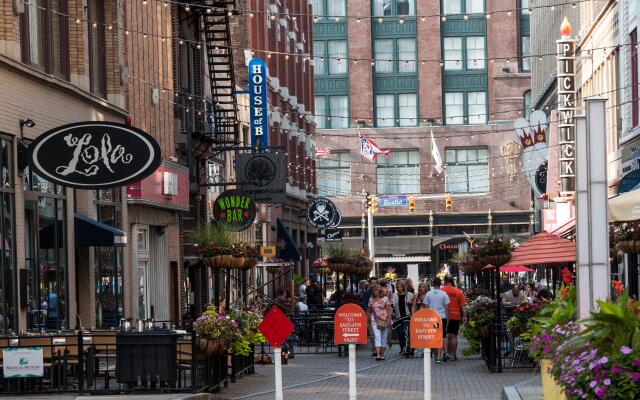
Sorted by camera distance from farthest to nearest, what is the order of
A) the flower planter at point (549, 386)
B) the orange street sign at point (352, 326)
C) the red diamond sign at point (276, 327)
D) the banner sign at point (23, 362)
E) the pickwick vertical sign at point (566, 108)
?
the pickwick vertical sign at point (566, 108), the orange street sign at point (352, 326), the banner sign at point (23, 362), the red diamond sign at point (276, 327), the flower planter at point (549, 386)

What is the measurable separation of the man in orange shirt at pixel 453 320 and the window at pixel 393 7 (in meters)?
65.1

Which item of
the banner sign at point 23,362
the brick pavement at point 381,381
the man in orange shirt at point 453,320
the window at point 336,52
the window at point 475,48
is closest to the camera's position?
the banner sign at point 23,362

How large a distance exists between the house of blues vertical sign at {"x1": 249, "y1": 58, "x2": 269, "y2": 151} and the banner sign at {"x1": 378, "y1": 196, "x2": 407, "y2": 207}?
46354 millimetres

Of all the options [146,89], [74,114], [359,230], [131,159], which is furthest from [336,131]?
[131,159]

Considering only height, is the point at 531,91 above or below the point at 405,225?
above

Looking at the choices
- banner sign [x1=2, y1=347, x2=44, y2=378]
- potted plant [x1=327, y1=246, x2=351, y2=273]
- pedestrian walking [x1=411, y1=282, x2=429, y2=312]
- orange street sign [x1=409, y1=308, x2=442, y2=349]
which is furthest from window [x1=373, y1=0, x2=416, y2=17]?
orange street sign [x1=409, y1=308, x2=442, y2=349]

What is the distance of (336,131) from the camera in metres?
94.5

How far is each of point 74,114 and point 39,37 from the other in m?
2.21

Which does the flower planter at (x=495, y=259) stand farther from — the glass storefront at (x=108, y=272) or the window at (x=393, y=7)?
the window at (x=393, y=7)

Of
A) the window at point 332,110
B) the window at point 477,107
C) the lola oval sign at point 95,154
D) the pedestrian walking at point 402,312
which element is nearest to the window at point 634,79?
the pedestrian walking at point 402,312

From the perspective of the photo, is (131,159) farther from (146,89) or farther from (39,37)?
(146,89)

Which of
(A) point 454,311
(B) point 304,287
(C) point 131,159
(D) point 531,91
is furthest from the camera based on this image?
(D) point 531,91

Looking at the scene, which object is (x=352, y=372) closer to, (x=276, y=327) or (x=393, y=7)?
(x=276, y=327)

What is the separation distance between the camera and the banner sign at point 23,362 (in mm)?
18938
